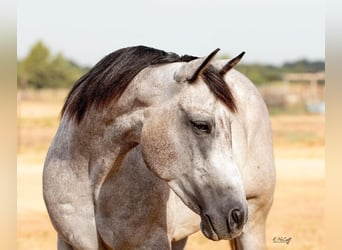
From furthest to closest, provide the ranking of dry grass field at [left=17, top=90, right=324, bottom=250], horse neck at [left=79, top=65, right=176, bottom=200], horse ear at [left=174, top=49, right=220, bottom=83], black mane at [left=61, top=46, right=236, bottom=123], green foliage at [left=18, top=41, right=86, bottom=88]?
green foliage at [left=18, top=41, right=86, bottom=88] → dry grass field at [left=17, top=90, right=324, bottom=250] → black mane at [left=61, top=46, right=236, bottom=123] → horse neck at [left=79, top=65, right=176, bottom=200] → horse ear at [left=174, top=49, right=220, bottom=83]

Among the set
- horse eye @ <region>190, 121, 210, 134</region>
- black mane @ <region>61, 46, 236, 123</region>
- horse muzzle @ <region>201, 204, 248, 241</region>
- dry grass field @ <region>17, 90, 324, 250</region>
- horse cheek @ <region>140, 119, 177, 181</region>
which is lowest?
dry grass field @ <region>17, 90, 324, 250</region>

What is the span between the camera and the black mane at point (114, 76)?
295 centimetres

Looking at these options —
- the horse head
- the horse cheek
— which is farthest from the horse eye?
the horse cheek

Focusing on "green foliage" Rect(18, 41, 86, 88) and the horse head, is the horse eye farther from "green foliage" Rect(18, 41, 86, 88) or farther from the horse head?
"green foliage" Rect(18, 41, 86, 88)

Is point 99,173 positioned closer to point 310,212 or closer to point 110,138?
point 110,138

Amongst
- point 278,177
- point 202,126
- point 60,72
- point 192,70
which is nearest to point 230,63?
point 192,70

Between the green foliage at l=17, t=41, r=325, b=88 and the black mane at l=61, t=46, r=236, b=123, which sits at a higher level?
the black mane at l=61, t=46, r=236, b=123

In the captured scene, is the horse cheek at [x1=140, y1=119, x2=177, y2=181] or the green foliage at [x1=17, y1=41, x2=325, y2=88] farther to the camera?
the green foliage at [x1=17, y1=41, x2=325, y2=88]

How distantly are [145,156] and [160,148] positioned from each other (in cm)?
9

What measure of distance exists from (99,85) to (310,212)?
26.2ft

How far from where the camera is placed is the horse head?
268cm

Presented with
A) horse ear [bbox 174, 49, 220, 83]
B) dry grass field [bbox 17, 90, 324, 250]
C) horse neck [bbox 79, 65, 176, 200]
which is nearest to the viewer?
horse ear [bbox 174, 49, 220, 83]

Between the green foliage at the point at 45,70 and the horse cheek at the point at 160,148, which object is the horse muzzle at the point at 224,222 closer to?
the horse cheek at the point at 160,148

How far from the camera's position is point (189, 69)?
8.96 feet
